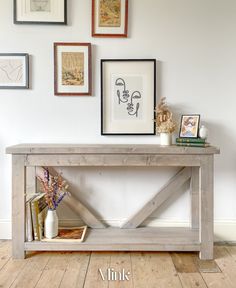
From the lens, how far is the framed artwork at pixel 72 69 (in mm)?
2242

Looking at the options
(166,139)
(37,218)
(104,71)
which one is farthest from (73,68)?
(37,218)

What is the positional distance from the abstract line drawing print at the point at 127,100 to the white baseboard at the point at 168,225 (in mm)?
877

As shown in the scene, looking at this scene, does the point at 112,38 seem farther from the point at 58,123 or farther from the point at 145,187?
the point at 145,187

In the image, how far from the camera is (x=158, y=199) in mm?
2232

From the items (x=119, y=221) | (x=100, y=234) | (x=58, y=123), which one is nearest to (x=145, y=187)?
(x=119, y=221)

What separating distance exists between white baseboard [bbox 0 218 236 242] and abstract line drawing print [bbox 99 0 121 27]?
5.28 feet

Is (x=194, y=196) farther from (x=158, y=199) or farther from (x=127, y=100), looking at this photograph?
(x=127, y=100)

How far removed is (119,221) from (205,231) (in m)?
0.71

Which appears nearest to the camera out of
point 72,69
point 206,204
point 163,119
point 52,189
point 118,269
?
point 118,269

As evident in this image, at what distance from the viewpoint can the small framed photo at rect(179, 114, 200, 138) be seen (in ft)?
6.76

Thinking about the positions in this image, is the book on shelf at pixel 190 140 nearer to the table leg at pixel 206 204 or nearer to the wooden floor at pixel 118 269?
the table leg at pixel 206 204

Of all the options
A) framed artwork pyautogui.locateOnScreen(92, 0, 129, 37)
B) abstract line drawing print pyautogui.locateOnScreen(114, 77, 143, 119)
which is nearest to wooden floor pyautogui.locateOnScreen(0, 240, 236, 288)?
abstract line drawing print pyautogui.locateOnScreen(114, 77, 143, 119)

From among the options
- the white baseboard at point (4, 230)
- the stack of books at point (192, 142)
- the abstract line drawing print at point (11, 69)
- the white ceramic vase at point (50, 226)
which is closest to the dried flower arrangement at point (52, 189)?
the white ceramic vase at point (50, 226)

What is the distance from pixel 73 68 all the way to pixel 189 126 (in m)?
1.03
